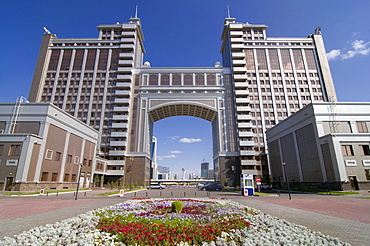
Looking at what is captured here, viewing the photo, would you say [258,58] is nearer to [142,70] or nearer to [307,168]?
[142,70]

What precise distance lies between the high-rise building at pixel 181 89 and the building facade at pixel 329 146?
875 inches

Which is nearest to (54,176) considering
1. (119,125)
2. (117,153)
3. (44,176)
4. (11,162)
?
(44,176)

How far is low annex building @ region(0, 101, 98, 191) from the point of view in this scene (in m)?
37.1

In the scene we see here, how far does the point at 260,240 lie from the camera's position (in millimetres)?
7953

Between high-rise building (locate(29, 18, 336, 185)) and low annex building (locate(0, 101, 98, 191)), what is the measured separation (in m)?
21.7

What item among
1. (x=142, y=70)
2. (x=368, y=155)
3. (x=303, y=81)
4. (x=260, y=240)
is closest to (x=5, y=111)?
(x=142, y=70)

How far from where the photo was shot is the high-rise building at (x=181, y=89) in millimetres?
72688

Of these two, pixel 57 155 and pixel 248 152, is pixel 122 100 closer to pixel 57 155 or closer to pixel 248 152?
pixel 57 155

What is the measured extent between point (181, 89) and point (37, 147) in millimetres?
51436

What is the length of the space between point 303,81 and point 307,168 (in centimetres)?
4833

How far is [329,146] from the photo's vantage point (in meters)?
38.5

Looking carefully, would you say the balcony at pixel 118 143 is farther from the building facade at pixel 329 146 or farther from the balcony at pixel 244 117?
the building facade at pixel 329 146

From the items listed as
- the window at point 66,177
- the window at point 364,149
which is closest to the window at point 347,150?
the window at point 364,149

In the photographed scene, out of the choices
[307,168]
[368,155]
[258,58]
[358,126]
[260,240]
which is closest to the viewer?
[260,240]
